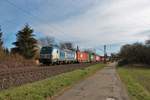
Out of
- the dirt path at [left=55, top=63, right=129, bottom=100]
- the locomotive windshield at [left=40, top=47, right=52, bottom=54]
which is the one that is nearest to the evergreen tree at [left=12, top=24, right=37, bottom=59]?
the locomotive windshield at [left=40, top=47, right=52, bottom=54]

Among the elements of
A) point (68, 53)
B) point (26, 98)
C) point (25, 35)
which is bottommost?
point (26, 98)

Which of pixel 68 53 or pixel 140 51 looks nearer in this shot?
pixel 68 53

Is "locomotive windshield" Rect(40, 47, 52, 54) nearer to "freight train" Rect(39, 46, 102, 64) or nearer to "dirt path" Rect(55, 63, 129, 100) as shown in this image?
"freight train" Rect(39, 46, 102, 64)

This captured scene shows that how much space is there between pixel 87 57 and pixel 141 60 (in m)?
21.2

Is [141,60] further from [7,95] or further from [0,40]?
[7,95]

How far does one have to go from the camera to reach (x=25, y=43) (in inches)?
2623

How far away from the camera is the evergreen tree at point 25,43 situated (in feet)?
213

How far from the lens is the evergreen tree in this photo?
213ft

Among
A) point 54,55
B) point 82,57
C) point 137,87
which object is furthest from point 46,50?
point 137,87

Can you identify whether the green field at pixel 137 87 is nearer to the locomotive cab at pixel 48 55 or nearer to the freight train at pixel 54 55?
the locomotive cab at pixel 48 55

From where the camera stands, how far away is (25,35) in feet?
223

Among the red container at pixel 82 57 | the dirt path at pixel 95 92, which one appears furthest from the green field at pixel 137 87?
the red container at pixel 82 57

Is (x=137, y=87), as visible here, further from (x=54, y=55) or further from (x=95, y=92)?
(x=54, y=55)

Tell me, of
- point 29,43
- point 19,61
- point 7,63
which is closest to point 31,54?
point 29,43
